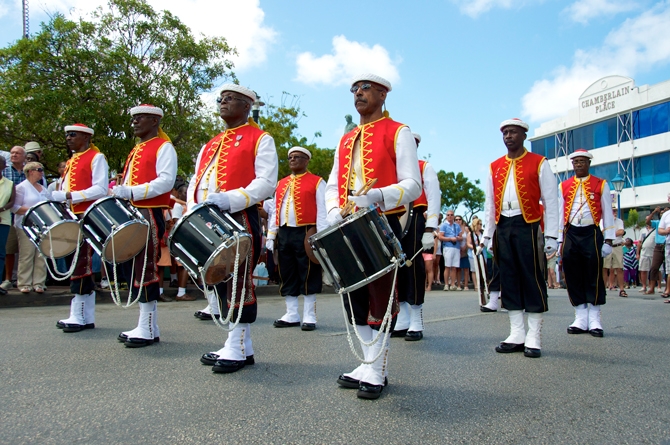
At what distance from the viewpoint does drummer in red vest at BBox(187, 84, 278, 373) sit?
4.50 meters

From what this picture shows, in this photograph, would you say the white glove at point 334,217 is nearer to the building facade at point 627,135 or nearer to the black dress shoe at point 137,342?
the black dress shoe at point 137,342

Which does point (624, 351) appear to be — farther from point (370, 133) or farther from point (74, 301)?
point (74, 301)

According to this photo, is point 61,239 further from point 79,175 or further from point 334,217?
point 334,217

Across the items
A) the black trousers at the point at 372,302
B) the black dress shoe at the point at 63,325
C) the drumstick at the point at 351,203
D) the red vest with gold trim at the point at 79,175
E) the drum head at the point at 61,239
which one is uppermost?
the red vest with gold trim at the point at 79,175

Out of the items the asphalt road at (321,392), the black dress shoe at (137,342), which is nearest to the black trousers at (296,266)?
the asphalt road at (321,392)

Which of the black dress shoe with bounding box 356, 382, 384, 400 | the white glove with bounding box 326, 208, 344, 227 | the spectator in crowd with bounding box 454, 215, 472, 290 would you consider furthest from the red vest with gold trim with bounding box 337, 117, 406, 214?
the spectator in crowd with bounding box 454, 215, 472, 290

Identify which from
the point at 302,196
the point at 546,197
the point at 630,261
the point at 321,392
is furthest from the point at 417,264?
the point at 630,261

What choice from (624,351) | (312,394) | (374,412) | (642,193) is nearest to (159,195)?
(312,394)

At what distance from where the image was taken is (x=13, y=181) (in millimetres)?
9695

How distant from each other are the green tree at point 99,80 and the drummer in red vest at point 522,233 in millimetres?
13270

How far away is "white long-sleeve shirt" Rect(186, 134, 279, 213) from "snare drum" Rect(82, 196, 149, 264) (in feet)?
2.40

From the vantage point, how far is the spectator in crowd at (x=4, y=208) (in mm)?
8812

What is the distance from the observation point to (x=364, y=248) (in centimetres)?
352

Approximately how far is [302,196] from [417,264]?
1.88 metres
